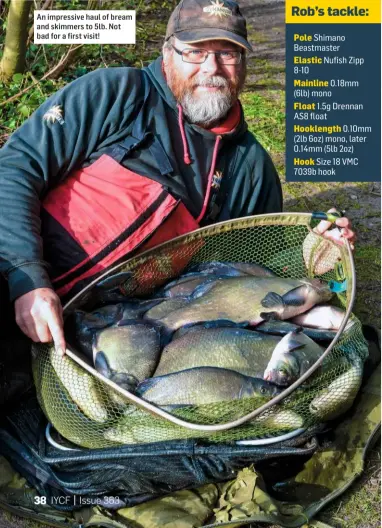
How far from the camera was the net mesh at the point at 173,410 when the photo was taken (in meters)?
2.64

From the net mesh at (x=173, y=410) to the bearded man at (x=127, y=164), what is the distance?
11cm

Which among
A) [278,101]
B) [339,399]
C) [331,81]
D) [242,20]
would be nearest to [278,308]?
[339,399]

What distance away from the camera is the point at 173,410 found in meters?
2.62

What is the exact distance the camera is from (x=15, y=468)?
2916 mm

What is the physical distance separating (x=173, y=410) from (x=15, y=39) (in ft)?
12.5

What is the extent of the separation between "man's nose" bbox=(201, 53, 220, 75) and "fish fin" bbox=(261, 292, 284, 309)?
1130mm

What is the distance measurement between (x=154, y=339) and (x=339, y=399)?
76 centimetres

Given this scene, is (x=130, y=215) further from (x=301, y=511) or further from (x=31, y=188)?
(x=301, y=511)

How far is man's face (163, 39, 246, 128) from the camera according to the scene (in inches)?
136

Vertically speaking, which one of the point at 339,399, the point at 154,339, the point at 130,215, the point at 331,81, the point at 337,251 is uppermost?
the point at 331,81
